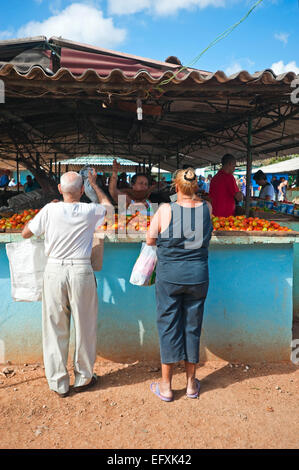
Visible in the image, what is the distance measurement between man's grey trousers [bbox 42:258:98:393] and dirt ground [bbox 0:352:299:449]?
254 millimetres

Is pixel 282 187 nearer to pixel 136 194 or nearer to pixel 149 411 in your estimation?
pixel 136 194

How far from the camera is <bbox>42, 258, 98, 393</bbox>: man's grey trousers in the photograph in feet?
10.3

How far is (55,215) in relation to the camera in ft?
10.2

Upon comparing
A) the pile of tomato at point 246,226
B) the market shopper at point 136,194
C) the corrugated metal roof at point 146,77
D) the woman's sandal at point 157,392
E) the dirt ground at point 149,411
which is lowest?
the dirt ground at point 149,411

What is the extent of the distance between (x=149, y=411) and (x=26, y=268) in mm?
1744

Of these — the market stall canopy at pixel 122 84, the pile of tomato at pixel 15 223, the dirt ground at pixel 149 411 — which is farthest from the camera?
the pile of tomato at pixel 15 223

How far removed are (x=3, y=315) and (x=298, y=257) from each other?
4.31 metres

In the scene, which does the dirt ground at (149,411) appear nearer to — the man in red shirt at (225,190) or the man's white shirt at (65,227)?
the man's white shirt at (65,227)

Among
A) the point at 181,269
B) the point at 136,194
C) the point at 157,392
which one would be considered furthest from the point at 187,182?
the point at 157,392

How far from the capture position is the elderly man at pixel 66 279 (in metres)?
3.12

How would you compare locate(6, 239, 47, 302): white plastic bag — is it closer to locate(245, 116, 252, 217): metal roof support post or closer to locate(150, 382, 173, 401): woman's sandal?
locate(150, 382, 173, 401): woman's sandal

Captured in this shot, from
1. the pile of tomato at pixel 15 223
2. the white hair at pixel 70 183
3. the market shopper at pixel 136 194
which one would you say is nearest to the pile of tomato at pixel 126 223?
the market shopper at pixel 136 194

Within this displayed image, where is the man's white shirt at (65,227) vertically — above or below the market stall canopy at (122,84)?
below

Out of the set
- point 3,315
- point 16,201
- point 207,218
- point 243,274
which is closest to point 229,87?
point 207,218
